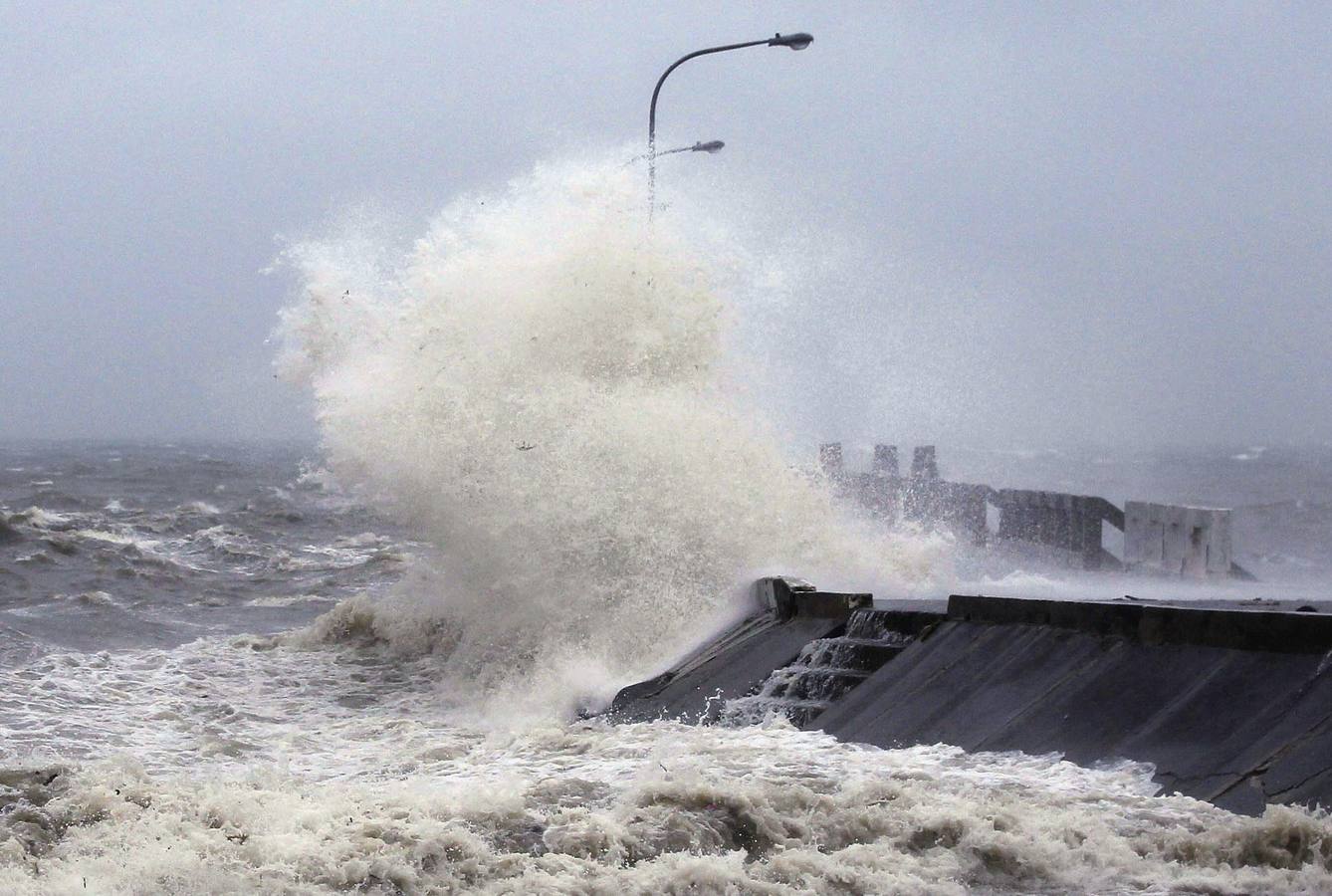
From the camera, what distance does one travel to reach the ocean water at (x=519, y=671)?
4605mm

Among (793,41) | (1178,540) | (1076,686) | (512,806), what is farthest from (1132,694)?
(793,41)

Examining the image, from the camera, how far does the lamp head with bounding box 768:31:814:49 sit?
16562 millimetres

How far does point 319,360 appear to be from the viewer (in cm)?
1598

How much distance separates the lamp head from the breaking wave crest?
9.41 ft

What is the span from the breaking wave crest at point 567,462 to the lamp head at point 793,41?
9.41 ft

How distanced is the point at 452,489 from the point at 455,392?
108cm

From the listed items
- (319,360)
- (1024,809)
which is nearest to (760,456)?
(319,360)

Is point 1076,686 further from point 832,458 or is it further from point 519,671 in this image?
point 832,458

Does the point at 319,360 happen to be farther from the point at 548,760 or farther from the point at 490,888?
the point at 490,888

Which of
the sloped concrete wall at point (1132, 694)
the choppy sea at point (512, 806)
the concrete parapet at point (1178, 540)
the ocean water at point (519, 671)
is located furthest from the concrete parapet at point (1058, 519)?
the sloped concrete wall at point (1132, 694)

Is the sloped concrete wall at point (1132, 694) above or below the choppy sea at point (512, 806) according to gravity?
above

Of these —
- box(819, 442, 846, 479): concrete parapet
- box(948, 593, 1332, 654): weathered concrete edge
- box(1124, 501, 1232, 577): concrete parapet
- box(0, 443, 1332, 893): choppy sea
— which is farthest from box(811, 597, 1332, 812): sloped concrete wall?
box(819, 442, 846, 479): concrete parapet

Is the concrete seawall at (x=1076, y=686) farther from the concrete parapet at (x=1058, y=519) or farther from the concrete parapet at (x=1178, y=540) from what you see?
the concrete parapet at (x=1058, y=519)

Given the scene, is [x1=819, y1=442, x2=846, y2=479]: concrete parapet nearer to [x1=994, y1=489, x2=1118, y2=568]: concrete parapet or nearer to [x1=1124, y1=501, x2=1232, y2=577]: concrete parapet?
[x1=994, y1=489, x2=1118, y2=568]: concrete parapet
